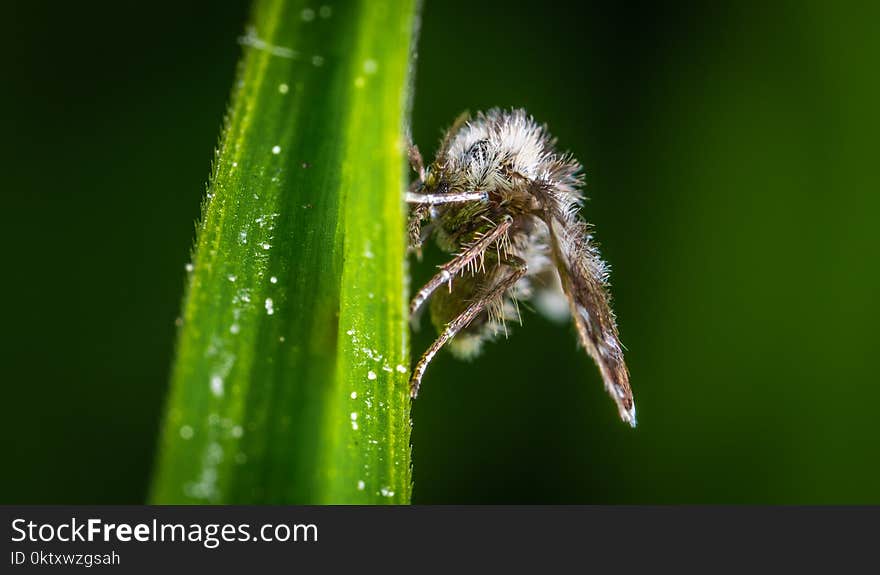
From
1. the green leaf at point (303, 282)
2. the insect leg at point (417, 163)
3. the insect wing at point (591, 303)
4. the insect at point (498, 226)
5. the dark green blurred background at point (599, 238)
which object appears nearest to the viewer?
the green leaf at point (303, 282)

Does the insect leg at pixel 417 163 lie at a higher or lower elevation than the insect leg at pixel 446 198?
higher

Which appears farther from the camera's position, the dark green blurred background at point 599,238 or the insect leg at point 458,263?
the dark green blurred background at point 599,238

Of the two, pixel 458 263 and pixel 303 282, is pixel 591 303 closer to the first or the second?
pixel 458 263

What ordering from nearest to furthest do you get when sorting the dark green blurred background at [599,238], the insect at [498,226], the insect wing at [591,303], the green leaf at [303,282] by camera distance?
the green leaf at [303,282] < the insect wing at [591,303] < the insect at [498,226] < the dark green blurred background at [599,238]

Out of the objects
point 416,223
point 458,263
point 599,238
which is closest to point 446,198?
point 416,223

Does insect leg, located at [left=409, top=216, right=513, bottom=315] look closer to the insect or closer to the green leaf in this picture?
the insect

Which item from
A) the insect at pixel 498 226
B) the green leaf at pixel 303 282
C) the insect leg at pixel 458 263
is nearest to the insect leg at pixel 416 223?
the insect at pixel 498 226

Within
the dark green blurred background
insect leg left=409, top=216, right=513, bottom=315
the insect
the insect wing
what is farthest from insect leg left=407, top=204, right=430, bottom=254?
the dark green blurred background

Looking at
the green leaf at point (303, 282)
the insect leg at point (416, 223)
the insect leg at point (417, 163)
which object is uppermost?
the insect leg at point (417, 163)

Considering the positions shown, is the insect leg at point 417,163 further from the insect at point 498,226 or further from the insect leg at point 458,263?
the insect leg at point 458,263
